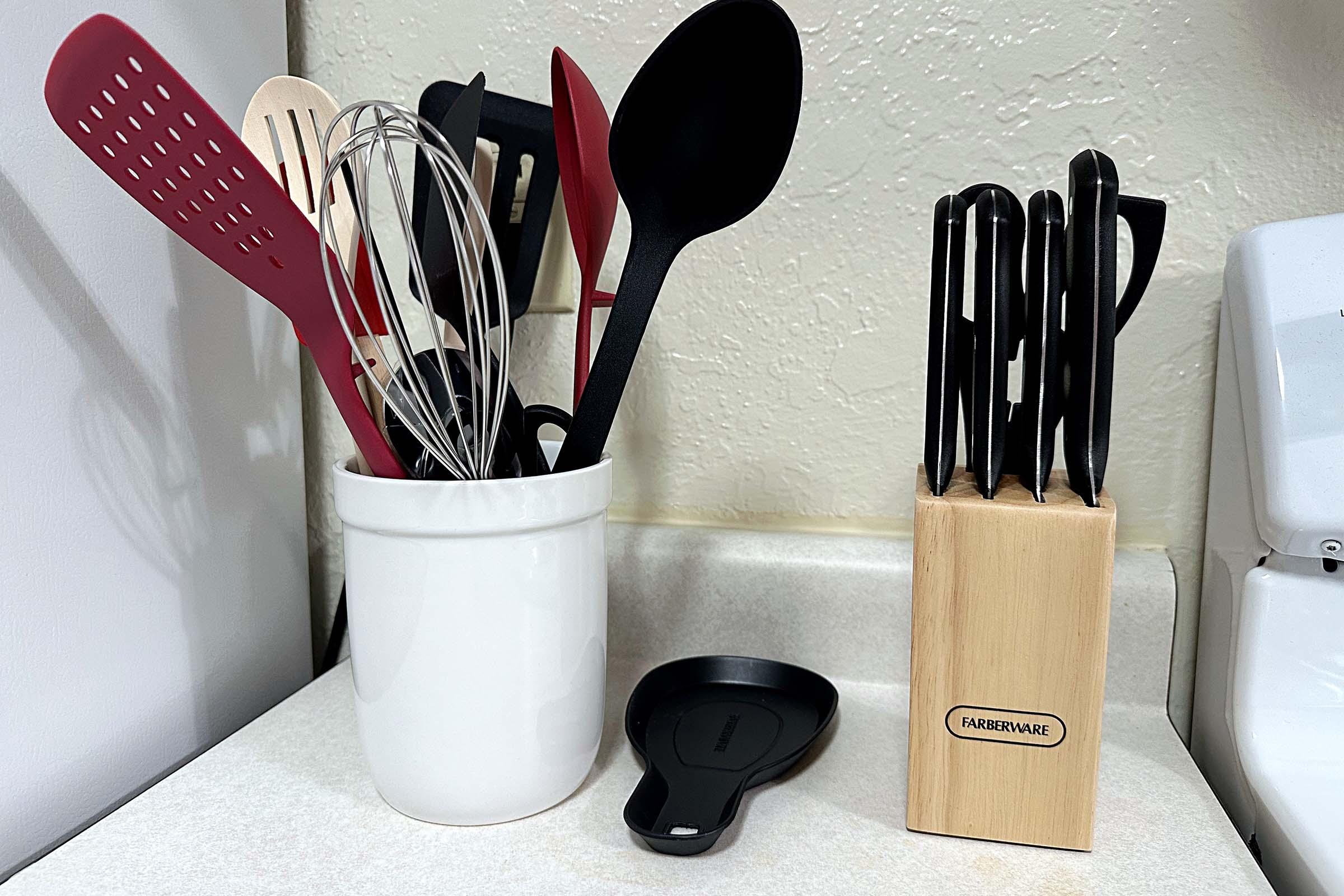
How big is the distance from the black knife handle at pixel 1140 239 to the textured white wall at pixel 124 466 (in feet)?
1.65

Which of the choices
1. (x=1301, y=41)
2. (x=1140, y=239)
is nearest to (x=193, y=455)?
(x=1140, y=239)

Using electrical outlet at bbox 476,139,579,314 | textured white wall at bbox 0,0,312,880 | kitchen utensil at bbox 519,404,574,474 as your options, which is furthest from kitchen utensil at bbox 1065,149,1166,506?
textured white wall at bbox 0,0,312,880

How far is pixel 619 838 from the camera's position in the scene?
43cm

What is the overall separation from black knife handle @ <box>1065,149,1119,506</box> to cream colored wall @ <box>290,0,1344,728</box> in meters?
0.20

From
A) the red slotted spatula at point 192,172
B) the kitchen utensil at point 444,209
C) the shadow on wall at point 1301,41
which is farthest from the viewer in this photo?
the shadow on wall at point 1301,41

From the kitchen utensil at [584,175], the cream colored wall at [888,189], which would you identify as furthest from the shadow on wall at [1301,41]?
the kitchen utensil at [584,175]

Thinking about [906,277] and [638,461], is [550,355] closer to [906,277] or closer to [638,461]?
[638,461]

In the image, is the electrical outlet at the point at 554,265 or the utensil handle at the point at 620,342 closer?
the utensil handle at the point at 620,342

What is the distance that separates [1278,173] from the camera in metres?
0.55

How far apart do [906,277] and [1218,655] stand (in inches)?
11.7

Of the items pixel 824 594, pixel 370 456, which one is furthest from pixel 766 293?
pixel 370 456

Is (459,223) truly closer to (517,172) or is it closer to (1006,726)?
(517,172)

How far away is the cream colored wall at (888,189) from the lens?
552 millimetres

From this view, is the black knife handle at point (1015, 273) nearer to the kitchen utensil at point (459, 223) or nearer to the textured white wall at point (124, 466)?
the kitchen utensil at point (459, 223)
